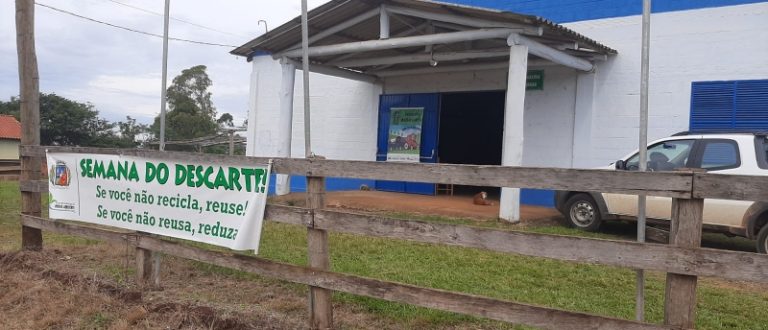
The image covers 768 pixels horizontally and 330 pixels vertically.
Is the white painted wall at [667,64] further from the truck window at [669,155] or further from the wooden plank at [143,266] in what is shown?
the wooden plank at [143,266]

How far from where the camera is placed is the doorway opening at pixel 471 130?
1741cm

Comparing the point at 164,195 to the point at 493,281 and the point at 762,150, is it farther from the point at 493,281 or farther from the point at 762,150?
the point at 762,150

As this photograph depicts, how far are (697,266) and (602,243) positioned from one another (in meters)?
0.49

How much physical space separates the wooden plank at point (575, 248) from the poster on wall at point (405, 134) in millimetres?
10716

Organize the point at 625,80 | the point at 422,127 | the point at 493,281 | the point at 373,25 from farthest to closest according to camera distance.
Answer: the point at 422,127 → the point at 373,25 → the point at 625,80 → the point at 493,281

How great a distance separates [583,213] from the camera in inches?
366

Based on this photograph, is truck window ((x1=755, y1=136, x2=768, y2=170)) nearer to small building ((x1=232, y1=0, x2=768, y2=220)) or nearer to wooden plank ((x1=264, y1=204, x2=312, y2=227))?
small building ((x1=232, y1=0, x2=768, y2=220))

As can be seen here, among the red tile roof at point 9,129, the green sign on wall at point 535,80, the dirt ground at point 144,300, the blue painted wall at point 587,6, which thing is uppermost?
the blue painted wall at point 587,6

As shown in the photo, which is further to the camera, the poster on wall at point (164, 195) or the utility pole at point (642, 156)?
the poster on wall at point (164, 195)

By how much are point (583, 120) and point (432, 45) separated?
360cm

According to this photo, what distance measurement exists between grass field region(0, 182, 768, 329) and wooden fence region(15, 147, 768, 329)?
775 mm

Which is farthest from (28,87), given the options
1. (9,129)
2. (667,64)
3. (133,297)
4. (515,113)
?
(9,129)

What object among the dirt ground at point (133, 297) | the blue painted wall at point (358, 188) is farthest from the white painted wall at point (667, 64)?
the dirt ground at point (133, 297)

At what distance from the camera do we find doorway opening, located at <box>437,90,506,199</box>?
57.1 feet
